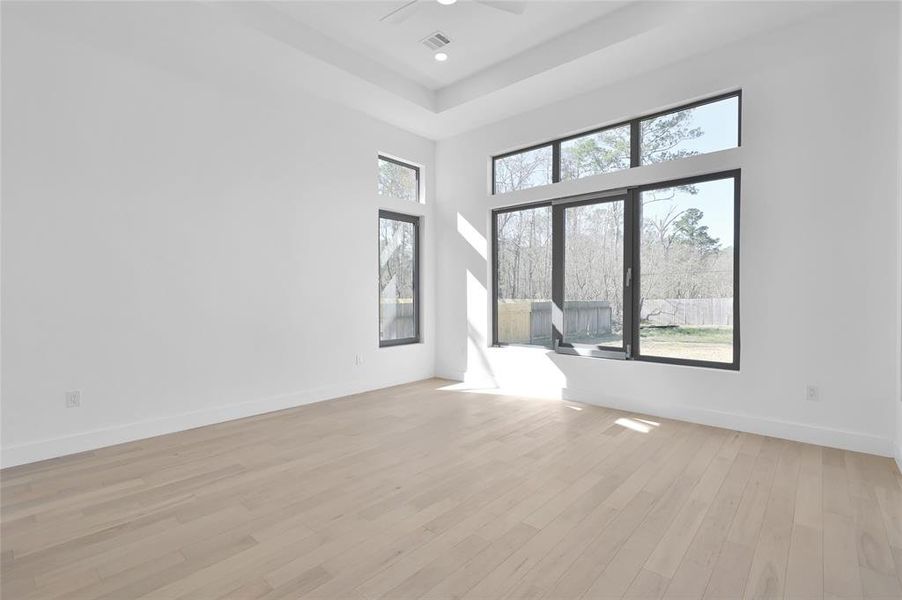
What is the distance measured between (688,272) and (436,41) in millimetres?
3166

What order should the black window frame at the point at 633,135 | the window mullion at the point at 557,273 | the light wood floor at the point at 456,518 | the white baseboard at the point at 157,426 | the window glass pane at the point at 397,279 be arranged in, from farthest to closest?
the window glass pane at the point at 397,279, the window mullion at the point at 557,273, the black window frame at the point at 633,135, the white baseboard at the point at 157,426, the light wood floor at the point at 456,518

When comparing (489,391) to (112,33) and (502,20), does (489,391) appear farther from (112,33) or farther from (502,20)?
(112,33)

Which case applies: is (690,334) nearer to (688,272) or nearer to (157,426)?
(688,272)

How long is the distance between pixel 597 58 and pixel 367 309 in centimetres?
352

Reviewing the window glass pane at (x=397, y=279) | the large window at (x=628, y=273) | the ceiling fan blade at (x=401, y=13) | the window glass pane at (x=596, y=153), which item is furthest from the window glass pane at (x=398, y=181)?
the ceiling fan blade at (x=401, y=13)

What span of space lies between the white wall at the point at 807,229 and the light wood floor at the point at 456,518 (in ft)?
1.32

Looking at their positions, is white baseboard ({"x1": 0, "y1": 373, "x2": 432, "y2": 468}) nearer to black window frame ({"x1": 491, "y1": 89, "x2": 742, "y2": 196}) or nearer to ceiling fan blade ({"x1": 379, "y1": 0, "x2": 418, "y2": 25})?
black window frame ({"x1": 491, "y1": 89, "x2": 742, "y2": 196})

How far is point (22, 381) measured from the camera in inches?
122

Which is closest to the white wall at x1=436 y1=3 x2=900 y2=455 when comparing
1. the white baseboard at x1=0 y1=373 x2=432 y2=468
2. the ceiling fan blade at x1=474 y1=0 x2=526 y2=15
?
the ceiling fan blade at x1=474 y1=0 x2=526 y2=15

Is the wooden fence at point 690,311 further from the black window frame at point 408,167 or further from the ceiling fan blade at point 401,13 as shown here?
the ceiling fan blade at point 401,13

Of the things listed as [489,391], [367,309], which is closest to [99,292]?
[367,309]

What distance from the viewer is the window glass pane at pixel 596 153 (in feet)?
14.8

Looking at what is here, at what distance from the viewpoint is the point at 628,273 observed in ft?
14.6

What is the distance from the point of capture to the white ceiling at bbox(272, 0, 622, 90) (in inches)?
141
